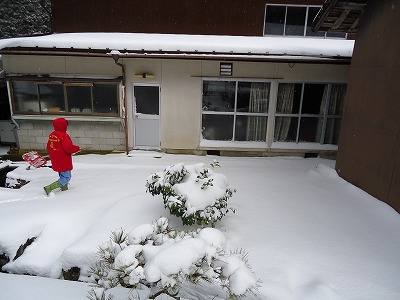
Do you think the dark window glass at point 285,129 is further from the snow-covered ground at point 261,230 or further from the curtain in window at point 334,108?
the snow-covered ground at point 261,230

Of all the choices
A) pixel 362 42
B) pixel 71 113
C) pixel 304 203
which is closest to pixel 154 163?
pixel 71 113

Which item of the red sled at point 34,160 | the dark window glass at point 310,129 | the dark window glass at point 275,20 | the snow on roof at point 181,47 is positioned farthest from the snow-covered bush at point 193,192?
the dark window glass at point 275,20

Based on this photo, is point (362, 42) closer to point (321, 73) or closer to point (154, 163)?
point (321, 73)

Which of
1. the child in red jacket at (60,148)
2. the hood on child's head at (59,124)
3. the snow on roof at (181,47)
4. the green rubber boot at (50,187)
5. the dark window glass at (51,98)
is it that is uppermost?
the snow on roof at (181,47)

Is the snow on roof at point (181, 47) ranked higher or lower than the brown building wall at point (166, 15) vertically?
lower

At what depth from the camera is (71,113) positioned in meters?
7.77

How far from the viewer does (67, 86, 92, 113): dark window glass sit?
303 inches

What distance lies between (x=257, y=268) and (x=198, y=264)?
1.28 metres

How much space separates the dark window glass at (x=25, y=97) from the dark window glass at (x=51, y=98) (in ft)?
0.53

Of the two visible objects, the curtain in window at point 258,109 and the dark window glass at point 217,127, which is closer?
the curtain in window at point 258,109

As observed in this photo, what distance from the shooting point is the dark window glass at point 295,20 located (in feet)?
30.0

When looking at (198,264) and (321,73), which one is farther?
(321,73)

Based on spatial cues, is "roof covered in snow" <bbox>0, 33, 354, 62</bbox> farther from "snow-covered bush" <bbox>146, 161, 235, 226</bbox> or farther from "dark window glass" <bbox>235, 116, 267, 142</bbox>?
"snow-covered bush" <bbox>146, 161, 235, 226</bbox>

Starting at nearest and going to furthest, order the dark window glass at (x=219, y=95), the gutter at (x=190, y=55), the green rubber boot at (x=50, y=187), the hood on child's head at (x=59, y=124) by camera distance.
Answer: the hood on child's head at (x=59, y=124) → the green rubber boot at (x=50, y=187) → the gutter at (x=190, y=55) → the dark window glass at (x=219, y=95)
